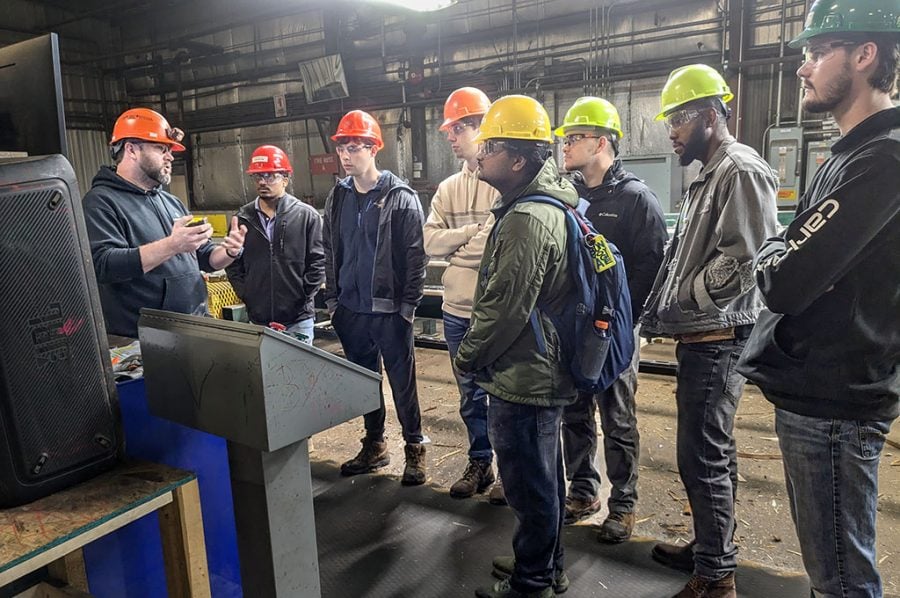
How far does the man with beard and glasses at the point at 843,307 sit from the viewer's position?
117cm

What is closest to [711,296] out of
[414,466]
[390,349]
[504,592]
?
[504,592]

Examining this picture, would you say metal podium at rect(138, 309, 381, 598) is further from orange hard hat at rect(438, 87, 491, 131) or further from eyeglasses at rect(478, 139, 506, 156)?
orange hard hat at rect(438, 87, 491, 131)

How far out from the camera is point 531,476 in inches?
71.1

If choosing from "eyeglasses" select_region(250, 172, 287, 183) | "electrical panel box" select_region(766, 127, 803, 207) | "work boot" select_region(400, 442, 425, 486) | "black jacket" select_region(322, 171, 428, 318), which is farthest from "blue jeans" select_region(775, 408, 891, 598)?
"electrical panel box" select_region(766, 127, 803, 207)

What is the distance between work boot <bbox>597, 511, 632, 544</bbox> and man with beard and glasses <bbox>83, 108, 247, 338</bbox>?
1831 mm

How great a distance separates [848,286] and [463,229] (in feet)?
5.05

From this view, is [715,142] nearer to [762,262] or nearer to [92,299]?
[762,262]

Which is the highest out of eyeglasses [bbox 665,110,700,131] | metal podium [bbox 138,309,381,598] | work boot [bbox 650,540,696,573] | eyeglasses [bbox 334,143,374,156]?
eyeglasses [bbox 334,143,374,156]

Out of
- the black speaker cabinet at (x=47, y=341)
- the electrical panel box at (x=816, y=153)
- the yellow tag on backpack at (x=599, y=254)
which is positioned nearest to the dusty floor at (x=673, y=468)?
the yellow tag on backpack at (x=599, y=254)

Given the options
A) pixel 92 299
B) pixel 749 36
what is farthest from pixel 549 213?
pixel 749 36

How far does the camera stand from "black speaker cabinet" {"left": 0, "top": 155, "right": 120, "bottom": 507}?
36.4 inches

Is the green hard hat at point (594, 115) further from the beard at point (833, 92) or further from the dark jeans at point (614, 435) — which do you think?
the beard at point (833, 92)

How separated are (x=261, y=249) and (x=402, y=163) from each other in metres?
5.03

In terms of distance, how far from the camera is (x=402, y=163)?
786cm
